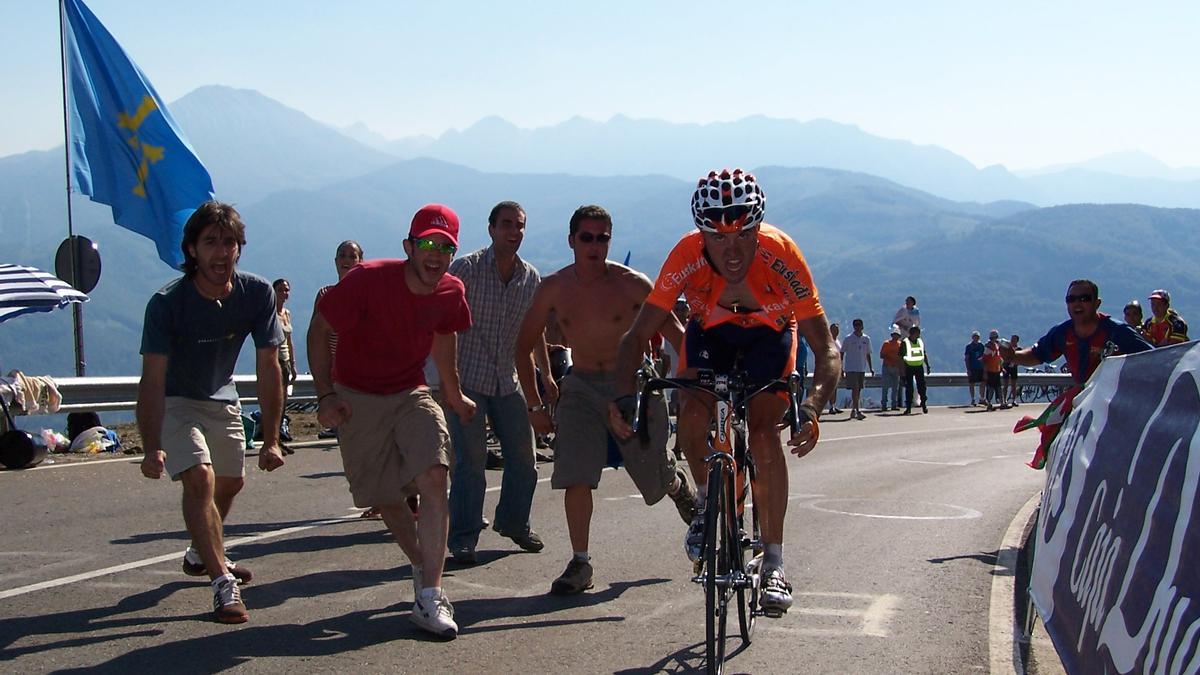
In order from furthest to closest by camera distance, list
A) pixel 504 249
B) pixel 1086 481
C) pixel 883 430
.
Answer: pixel 883 430 < pixel 504 249 < pixel 1086 481

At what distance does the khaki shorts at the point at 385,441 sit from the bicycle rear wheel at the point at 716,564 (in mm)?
1536

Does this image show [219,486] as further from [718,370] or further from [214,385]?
[718,370]

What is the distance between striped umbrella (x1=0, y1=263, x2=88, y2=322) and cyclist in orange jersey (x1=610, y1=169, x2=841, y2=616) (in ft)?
30.6

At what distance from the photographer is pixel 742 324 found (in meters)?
6.21

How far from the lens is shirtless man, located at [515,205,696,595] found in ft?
25.0

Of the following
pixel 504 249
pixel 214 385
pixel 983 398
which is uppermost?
pixel 504 249

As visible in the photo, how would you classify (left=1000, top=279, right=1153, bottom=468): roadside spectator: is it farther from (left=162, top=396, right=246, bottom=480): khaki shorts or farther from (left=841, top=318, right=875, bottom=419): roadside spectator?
(left=841, top=318, right=875, bottom=419): roadside spectator

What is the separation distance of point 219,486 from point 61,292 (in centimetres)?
795

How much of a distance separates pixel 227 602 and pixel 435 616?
1.01 meters

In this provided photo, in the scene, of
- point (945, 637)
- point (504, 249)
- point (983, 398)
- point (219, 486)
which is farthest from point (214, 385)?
point (983, 398)

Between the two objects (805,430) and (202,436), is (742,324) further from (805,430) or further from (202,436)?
(202,436)

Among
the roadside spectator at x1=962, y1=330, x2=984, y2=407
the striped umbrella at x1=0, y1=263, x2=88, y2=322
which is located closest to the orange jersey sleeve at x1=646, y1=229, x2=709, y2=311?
the striped umbrella at x1=0, y1=263, x2=88, y2=322

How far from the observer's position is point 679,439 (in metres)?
6.36

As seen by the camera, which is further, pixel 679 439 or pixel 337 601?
pixel 337 601
